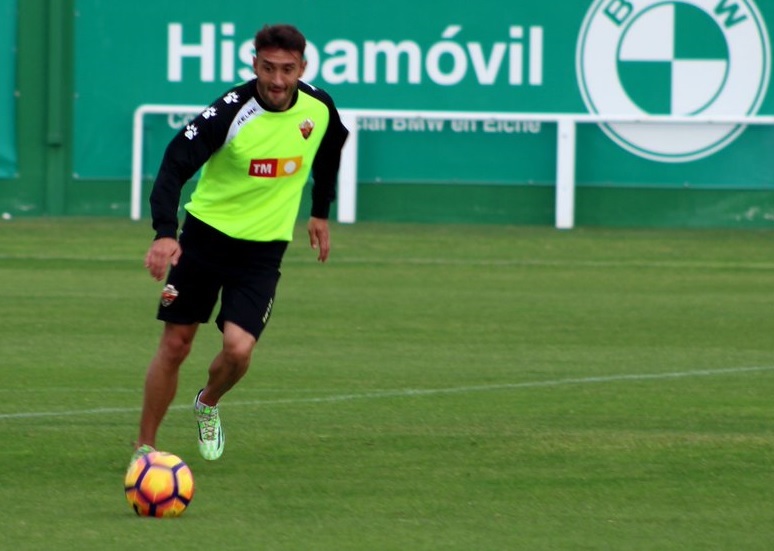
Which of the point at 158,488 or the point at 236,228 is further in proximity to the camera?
the point at 236,228

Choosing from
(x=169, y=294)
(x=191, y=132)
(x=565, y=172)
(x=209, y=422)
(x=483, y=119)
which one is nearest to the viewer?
(x=191, y=132)

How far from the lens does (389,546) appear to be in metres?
6.51

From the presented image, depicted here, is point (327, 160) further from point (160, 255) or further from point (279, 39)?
point (160, 255)

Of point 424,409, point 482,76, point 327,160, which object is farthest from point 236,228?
point 482,76

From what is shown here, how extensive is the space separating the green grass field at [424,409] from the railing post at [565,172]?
4110 mm

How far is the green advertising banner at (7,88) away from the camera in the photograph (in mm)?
23156

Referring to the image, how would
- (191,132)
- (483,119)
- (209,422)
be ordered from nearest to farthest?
(191,132)
(209,422)
(483,119)

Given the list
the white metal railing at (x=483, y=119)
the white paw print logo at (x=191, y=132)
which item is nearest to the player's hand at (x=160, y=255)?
the white paw print logo at (x=191, y=132)

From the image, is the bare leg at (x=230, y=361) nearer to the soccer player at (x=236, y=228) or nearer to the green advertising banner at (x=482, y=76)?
the soccer player at (x=236, y=228)

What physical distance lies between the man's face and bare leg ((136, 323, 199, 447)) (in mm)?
1088

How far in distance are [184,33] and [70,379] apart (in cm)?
1287

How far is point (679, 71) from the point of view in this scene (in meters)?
22.7

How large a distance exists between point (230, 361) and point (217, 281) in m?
0.36

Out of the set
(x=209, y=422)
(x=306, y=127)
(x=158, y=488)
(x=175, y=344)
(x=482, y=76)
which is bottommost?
(x=158, y=488)
